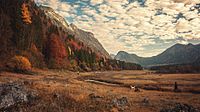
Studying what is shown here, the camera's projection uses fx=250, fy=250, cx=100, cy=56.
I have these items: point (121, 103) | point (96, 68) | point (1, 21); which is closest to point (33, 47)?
point (1, 21)

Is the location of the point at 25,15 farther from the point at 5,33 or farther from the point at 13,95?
the point at 13,95

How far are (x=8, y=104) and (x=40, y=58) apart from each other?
8358cm

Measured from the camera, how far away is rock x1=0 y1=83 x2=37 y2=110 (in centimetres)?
2734

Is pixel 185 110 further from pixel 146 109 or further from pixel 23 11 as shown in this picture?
pixel 23 11

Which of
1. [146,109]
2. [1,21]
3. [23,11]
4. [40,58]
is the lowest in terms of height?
[146,109]

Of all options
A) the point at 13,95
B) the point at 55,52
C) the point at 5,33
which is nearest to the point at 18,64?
the point at 5,33

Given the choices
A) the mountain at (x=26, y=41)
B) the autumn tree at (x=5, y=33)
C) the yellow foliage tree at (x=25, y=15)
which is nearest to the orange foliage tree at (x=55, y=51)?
the mountain at (x=26, y=41)

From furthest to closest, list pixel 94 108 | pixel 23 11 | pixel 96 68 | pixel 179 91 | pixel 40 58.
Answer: pixel 96 68, pixel 40 58, pixel 23 11, pixel 179 91, pixel 94 108

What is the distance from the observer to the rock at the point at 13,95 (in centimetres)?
2734

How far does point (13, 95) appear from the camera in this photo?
93.7 feet

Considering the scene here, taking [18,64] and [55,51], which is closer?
[18,64]

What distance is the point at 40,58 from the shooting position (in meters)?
109

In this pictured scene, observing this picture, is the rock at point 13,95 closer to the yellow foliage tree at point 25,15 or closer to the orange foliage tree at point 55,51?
the yellow foliage tree at point 25,15

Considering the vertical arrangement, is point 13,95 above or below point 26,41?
below
